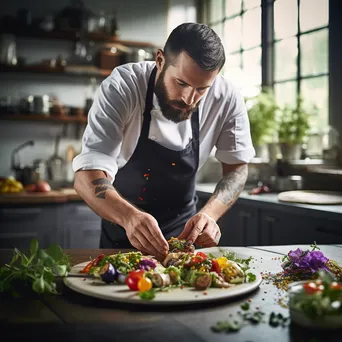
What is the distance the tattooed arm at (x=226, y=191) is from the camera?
237 centimetres

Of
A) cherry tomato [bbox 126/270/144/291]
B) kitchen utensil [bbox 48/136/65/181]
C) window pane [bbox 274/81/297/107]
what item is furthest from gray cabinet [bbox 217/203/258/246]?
cherry tomato [bbox 126/270/144/291]

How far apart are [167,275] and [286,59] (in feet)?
11.5

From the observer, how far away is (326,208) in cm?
320

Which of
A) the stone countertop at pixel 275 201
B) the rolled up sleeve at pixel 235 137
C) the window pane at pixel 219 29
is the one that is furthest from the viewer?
the window pane at pixel 219 29

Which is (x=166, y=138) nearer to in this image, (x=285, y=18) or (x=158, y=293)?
(x=158, y=293)

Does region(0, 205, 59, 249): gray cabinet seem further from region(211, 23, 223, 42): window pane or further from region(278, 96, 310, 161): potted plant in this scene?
region(211, 23, 223, 42): window pane

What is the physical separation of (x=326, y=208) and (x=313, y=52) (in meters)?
1.58

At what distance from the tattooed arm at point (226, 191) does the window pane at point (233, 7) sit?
2.93 m

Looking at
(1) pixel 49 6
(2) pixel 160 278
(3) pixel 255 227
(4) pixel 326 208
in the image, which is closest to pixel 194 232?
(2) pixel 160 278

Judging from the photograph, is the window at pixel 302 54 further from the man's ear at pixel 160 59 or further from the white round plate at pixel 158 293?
the white round plate at pixel 158 293

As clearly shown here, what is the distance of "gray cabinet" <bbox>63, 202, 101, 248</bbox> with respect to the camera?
177 inches

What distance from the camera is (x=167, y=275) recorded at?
148 centimetres

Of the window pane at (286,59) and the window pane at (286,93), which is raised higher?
the window pane at (286,59)

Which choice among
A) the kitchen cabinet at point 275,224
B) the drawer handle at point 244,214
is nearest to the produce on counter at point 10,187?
the kitchen cabinet at point 275,224
